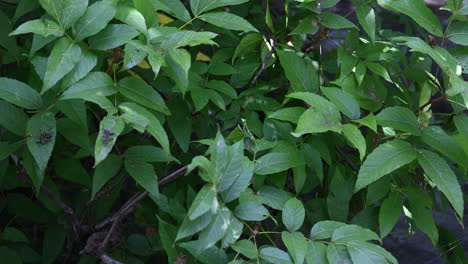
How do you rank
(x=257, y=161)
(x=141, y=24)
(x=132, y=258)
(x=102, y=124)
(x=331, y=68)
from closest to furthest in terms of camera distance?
1. (x=102, y=124)
2. (x=141, y=24)
3. (x=257, y=161)
4. (x=132, y=258)
5. (x=331, y=68)

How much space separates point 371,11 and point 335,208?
521 millimetres

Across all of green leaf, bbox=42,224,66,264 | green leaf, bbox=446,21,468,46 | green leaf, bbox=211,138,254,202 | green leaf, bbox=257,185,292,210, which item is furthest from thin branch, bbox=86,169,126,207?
green leaf, bbox=446,21,468,46

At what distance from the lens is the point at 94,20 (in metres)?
1.32

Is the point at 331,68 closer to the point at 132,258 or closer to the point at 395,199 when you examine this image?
the point at 395,199

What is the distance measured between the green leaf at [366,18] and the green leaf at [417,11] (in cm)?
11

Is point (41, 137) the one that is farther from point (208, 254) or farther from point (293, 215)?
point (293, 215)

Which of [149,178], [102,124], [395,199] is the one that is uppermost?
[102,124]

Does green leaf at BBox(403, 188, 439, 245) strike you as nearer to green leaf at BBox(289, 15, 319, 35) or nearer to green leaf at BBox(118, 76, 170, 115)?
green leaf at BBox(289, 15, 319, 35)

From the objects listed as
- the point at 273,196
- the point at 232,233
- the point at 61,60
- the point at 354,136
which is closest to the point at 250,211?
the point at 232,233

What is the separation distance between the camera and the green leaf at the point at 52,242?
6.10ft

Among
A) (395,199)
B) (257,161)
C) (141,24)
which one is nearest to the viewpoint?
(141,24)

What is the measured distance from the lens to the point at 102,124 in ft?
3.91

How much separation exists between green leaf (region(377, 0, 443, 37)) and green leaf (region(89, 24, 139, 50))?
60 cm

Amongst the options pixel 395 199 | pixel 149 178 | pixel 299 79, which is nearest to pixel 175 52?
pixel 149 178
